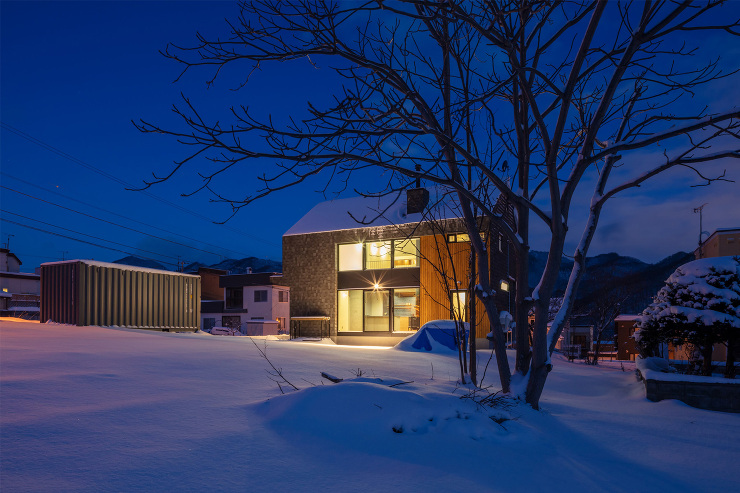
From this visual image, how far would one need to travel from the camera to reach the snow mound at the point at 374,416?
3.25 metres

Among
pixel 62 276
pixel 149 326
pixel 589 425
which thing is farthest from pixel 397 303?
pixel 589 425

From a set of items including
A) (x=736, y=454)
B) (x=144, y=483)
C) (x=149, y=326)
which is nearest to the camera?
(x=144, y=483)

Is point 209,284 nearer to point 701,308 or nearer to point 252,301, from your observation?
point 252,301

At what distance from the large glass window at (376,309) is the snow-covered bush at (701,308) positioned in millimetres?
14039

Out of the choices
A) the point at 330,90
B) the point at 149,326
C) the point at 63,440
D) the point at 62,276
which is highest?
the point at 330,90

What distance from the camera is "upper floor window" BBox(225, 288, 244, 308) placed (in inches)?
1512

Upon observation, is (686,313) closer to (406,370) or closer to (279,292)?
(406,370)

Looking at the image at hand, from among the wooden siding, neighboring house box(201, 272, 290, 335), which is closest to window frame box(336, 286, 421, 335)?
the wooden siding

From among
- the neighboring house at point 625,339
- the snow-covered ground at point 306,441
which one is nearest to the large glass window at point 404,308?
the neighboring house at point 625,339

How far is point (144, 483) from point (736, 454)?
15.7ft

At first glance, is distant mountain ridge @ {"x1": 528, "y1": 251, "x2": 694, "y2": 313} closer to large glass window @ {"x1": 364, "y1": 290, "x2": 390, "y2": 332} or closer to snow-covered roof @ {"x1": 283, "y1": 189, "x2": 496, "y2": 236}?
snow-covered roof @ {"x1": 283, "y1": 189, "x2": 496, "y2": 236}

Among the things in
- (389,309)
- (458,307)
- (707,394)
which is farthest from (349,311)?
(707,394)

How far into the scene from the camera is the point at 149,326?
52.9 feet

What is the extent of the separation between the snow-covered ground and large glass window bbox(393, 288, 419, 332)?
15779 millimetres
